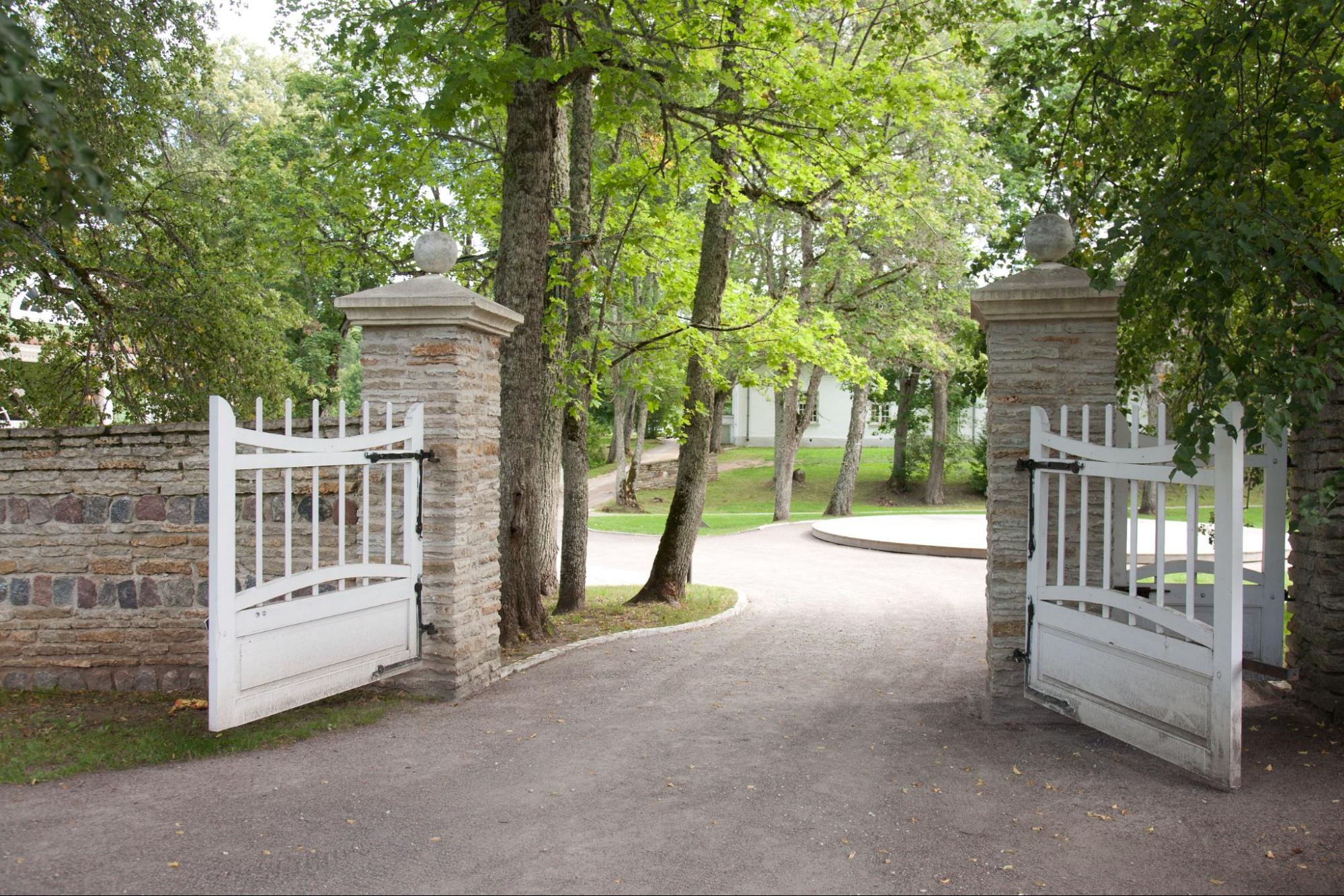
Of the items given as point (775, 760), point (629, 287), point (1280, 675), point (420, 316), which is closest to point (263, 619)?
point (420, 316)

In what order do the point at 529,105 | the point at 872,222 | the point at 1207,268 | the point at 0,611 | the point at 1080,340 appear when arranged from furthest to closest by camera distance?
the point at 872,222 < the point at 529,105 < the point at 0,611 < the point at 1080,340 < the point at 1207,268

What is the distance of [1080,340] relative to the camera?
223 inches

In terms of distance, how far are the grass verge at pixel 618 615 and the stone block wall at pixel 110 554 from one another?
7.04 ft

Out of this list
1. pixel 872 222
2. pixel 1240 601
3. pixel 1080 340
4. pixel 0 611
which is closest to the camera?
pixel 1240 601

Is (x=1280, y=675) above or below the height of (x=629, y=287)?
below

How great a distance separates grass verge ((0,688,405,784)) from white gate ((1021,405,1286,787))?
368 centimetres

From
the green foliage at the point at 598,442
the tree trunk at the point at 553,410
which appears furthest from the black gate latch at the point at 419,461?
the green foliage at the point at 598,442

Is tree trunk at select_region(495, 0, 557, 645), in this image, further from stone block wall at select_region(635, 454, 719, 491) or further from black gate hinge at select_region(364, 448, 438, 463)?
stone block wall at select_region(635, 454, 719, 491)

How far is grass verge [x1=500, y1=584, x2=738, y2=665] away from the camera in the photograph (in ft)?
27.9

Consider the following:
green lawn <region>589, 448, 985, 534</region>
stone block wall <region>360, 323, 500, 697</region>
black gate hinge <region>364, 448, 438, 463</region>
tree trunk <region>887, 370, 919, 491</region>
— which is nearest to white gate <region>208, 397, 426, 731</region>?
black gate hinge <region>364, 448, 438, 463</region>

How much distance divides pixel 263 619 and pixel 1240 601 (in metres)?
4.26

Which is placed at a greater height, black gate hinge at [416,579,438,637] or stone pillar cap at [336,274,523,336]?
stone pillar cap at [336,274,523,336]

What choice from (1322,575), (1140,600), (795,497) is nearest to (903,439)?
(795,497)

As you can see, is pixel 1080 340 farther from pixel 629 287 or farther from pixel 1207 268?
pixel 629 287
